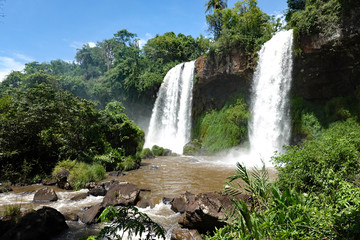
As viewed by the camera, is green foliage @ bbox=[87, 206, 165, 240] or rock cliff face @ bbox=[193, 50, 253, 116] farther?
rock cliff face @ bbox=[193, 50, 253, 116]

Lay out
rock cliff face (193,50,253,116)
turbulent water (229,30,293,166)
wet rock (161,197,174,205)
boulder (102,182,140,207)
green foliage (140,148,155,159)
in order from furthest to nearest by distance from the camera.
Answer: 1. rock cliff face (193,50,253,116)
2. green foliage (140,148,155,159)
3. turbulent water (229,30,293,166)
4. wet rock (161,197,174,205)
5. boulder (102,182,140,207)

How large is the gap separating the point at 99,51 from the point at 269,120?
61.9m

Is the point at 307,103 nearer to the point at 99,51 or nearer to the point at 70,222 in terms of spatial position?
the point at 70,222

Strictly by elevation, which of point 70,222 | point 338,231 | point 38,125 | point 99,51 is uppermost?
point 99,51

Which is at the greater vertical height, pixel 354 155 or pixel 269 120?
pixel 269 120

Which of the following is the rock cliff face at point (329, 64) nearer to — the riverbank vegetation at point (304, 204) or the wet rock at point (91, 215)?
the riverbank vegetation at point (304, 204)

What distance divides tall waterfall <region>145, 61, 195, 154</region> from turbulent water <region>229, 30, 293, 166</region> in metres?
7.84

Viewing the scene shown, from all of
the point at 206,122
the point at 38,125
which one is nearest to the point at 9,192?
the point at 38,125

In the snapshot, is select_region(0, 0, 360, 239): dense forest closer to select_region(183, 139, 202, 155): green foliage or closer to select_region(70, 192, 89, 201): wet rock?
select_region(183, 139, 202, 155): green foliage

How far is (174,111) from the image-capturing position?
2492 cm

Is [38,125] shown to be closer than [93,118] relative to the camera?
Yes

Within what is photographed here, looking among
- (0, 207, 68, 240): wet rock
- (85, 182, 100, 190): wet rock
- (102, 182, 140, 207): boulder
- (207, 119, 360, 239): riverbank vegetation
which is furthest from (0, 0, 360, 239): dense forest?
(0, 207, 68, 240): wet rock

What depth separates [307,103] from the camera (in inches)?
606

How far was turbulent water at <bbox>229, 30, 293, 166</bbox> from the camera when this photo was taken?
1526cm
